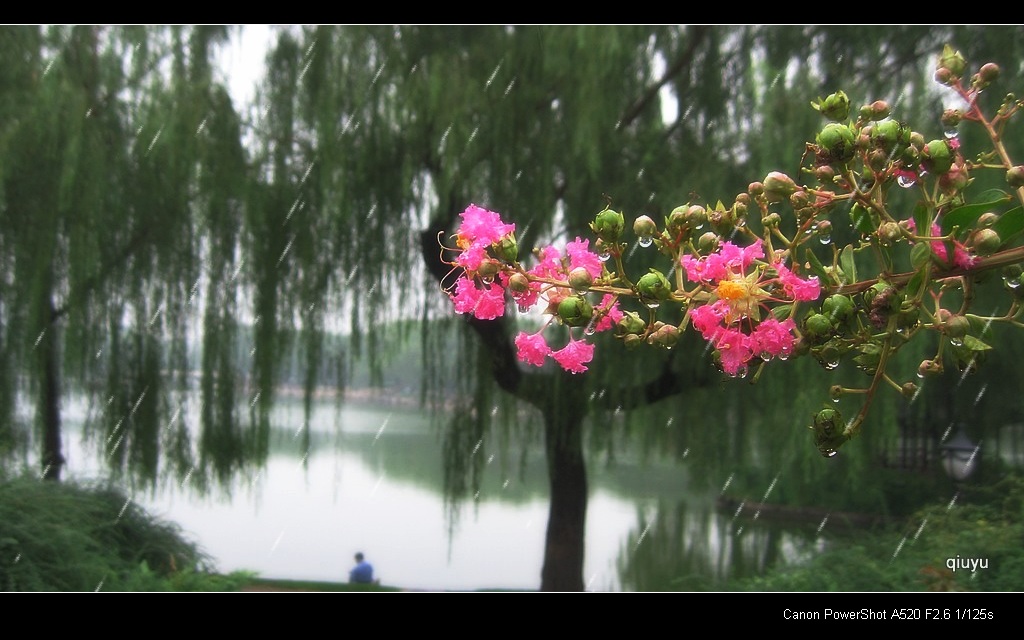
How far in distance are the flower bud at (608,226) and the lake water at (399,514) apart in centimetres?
258

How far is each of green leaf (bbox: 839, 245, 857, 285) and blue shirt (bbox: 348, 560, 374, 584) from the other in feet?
9.27

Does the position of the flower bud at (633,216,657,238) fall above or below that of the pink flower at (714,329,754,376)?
above

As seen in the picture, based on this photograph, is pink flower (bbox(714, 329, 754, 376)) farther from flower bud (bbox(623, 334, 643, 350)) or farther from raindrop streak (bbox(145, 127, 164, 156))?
raindrop streak (bbox(145, 127, 164, 156))

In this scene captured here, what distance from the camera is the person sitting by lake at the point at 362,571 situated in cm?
317

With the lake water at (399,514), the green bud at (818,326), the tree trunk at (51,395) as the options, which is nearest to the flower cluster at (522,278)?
the green bud at (818,326)

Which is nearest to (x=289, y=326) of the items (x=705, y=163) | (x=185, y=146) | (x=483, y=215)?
(x=185, y=146)

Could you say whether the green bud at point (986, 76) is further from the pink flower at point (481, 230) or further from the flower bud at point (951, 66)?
the pink flower at point (481, 230)

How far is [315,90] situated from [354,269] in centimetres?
59

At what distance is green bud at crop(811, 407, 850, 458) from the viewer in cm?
53

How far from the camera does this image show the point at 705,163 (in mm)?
2918

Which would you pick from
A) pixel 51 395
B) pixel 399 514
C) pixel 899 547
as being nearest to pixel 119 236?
pixel 51 395

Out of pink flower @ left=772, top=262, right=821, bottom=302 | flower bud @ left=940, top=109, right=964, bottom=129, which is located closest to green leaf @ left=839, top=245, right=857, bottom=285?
pink flower @ left=772, top=262, right=821, bottom=302

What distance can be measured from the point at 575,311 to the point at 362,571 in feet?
9.30
